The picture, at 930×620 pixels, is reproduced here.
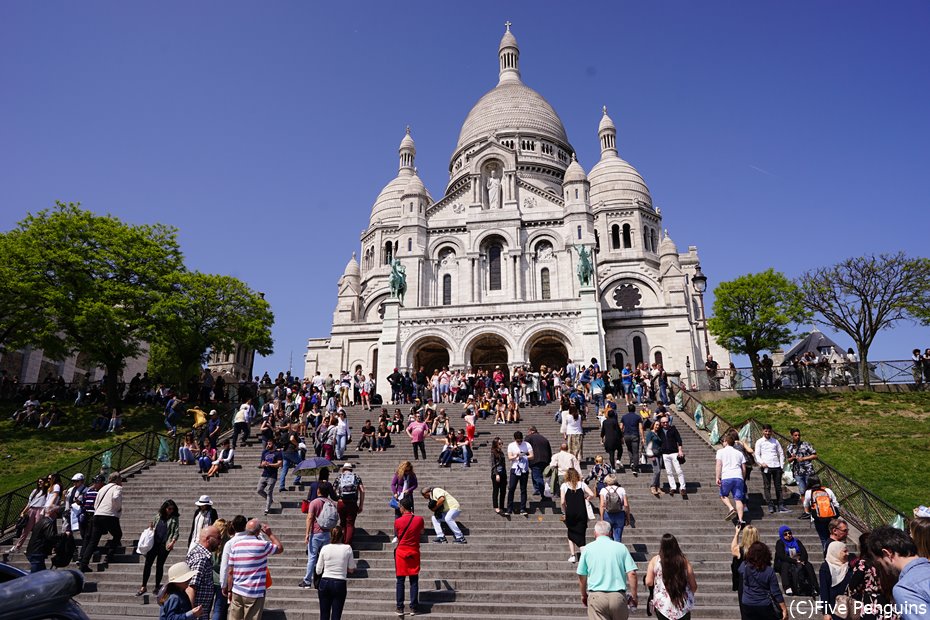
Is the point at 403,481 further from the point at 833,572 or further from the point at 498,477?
the point at 833,572

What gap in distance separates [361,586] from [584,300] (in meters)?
25.8

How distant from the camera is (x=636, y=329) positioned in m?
39.9

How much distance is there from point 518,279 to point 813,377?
58.5ft

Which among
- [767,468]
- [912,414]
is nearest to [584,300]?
[912,414]

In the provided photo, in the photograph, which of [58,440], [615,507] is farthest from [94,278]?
[615,507]

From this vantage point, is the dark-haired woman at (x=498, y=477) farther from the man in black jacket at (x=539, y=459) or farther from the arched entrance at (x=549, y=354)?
the arched entrance at (x=549, y=354)

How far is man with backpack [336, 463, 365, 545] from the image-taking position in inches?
417

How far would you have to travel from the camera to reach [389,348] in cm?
3481

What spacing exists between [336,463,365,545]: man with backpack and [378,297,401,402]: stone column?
76.2 ft

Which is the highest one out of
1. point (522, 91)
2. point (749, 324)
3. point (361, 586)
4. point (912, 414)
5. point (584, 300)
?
point (522, 91)

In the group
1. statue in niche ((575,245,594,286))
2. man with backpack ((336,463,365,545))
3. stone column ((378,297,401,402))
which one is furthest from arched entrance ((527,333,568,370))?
man with backpack ((336,463,365,545))

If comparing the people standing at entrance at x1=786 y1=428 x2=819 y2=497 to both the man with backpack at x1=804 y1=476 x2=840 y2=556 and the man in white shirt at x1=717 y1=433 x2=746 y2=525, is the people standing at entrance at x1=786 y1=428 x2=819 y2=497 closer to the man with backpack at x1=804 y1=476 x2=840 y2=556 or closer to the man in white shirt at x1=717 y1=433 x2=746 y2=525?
the man in white shirt at x1=717 y1=433 x2=746 y2=525

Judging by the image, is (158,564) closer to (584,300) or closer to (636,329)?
(584,300)

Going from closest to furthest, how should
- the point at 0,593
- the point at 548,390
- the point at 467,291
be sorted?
the point at 0,593, the point at 548,390, the point at 467,291
